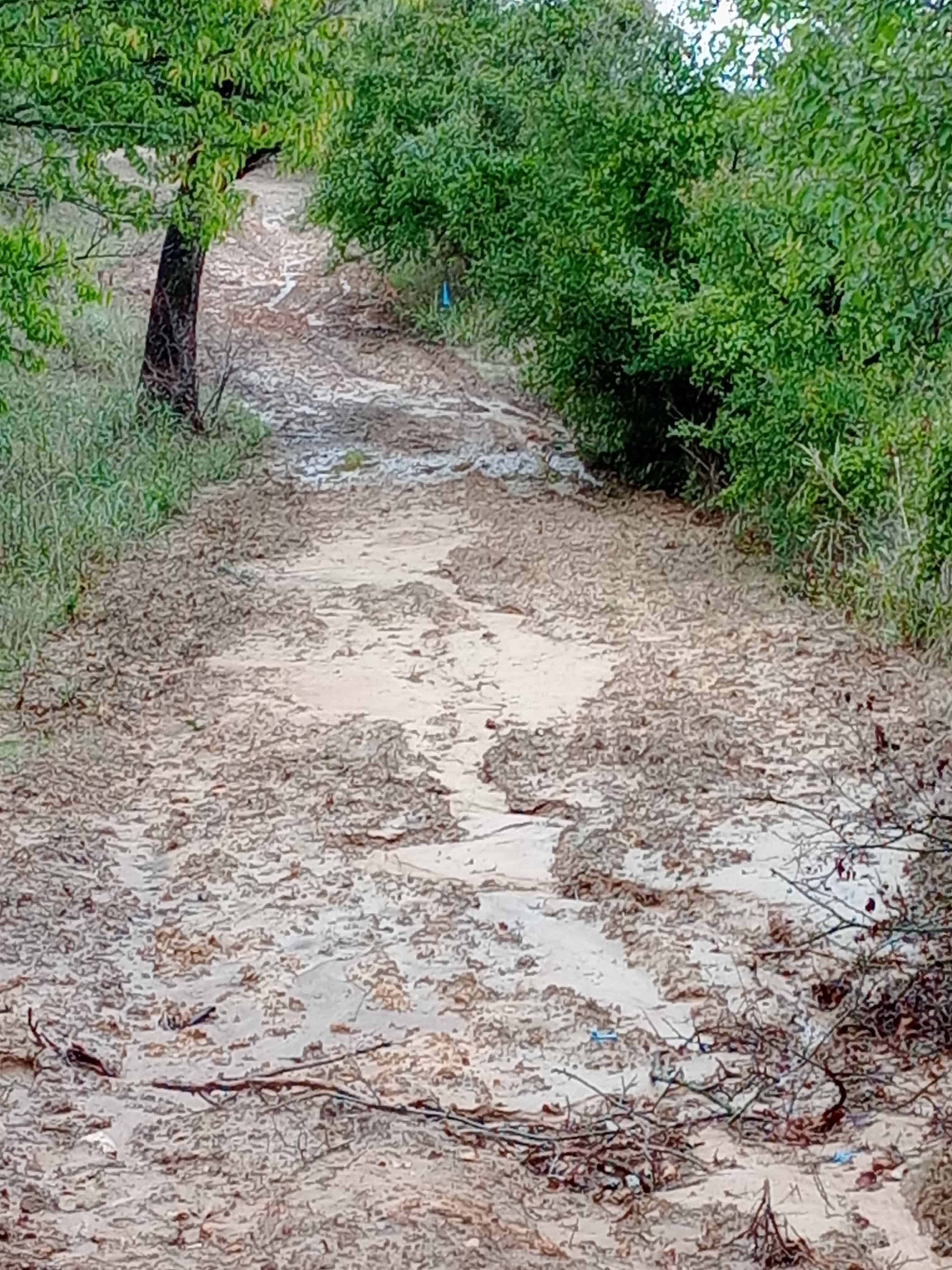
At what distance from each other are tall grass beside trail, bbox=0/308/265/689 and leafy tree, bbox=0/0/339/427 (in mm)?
1298

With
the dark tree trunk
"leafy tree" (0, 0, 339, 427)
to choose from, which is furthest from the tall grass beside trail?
"leafy tree" (0, 0, 339, 427)

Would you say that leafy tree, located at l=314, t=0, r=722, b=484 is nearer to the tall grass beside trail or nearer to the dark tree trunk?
the dark tree trunk

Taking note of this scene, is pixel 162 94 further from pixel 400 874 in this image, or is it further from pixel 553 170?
pixel 553 170

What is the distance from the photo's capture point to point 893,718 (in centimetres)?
702

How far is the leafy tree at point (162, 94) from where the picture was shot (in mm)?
6387

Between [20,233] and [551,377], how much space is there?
6.24m

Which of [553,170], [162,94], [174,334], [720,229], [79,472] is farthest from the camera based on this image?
[174,334]

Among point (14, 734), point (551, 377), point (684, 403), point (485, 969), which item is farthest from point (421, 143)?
point (485, 969)

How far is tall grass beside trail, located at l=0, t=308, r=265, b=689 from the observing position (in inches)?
344

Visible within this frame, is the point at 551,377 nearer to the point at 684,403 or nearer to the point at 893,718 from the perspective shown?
the point at 684,403

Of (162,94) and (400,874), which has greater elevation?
(162,94)

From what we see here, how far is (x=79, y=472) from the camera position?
10945mm

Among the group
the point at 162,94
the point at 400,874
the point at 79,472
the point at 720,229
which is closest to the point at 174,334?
the point at 79,472

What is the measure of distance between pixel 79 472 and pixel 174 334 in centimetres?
254
